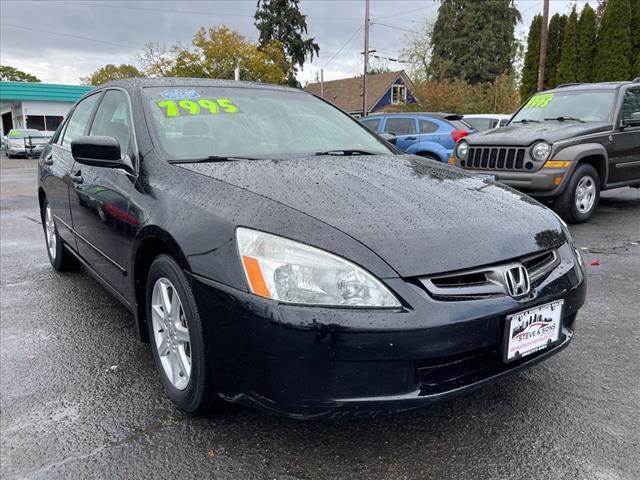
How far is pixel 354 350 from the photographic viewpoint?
1.79 metres

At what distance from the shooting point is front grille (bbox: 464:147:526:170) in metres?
6.55

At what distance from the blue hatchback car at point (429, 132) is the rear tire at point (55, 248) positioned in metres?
7.05

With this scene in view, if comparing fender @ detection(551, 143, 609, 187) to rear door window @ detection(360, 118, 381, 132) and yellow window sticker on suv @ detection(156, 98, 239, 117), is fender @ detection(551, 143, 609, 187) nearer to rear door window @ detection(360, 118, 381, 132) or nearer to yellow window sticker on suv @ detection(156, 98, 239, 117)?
yellow window sticker on suv @ detection(156, 98, 239, 117)

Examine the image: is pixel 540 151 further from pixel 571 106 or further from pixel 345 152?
pixel 345 152

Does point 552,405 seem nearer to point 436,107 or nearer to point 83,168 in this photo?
point 83,168

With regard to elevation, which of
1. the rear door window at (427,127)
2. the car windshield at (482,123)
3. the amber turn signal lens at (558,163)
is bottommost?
the amber turn signal lens at (558,163)

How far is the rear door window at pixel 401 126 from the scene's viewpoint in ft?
35.8

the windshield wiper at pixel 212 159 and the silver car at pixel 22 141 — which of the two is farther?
the silver car at pixel 22 141

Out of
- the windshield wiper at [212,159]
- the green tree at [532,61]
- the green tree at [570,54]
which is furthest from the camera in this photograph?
the green tree at [532,61]

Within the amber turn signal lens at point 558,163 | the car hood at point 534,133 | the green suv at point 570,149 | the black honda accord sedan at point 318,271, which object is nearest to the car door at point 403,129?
the green suv at point 570,149

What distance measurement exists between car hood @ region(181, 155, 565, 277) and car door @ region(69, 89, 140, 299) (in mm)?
486

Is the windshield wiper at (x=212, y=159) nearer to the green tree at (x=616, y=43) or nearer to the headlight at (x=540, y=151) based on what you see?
the headlight at (x=540, y=151)

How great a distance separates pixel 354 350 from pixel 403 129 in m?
9.77

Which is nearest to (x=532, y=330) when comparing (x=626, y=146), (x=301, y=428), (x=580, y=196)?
(x=301, y=428)
